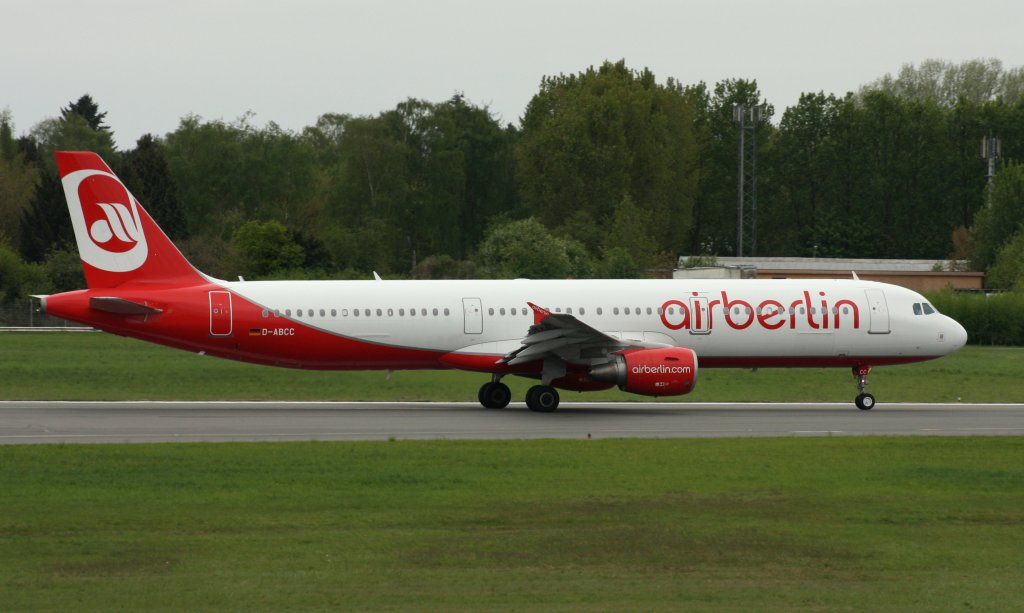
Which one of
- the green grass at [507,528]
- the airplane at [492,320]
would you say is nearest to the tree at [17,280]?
the airplane at [492,320]

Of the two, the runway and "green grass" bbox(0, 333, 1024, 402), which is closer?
the runway

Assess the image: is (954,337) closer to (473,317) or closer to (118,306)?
(473,317)

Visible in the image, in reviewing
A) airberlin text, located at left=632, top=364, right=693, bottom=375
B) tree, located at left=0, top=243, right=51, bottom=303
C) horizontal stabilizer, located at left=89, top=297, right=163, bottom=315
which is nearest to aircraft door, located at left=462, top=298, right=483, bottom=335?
airberlin text, located at left=632, top=364, right=693, bottom=375

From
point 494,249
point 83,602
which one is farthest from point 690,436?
point 494,249

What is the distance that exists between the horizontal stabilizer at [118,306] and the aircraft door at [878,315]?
16782 mm

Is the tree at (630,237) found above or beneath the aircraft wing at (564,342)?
above

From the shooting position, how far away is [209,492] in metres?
17.1

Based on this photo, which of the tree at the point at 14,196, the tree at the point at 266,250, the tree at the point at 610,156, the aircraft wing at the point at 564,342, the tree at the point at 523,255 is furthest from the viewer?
the tree at the point at 610,156

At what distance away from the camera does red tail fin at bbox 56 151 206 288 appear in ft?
101

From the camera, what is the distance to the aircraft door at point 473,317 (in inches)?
1244

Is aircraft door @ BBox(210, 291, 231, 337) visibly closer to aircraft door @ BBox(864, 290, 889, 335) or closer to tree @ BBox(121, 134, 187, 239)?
aircraft door @ BBox(864, 290, 889, 335)

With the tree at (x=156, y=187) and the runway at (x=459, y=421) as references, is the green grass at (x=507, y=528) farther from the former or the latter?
the tree at (x=156, y=187)

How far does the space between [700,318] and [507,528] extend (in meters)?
17.8

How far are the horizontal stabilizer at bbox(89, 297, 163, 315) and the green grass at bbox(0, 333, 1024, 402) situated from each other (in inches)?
→ 215
